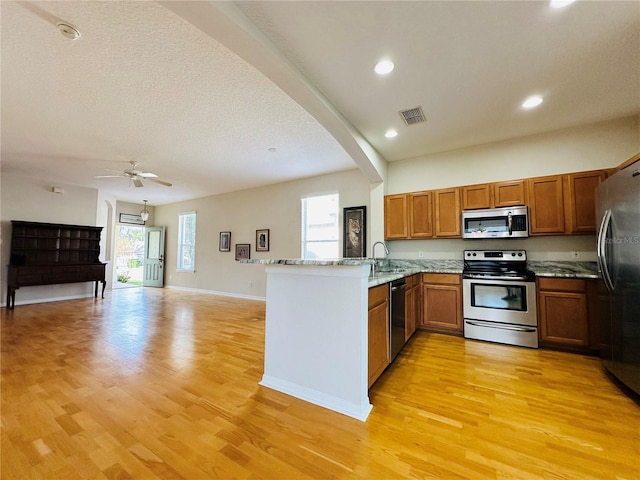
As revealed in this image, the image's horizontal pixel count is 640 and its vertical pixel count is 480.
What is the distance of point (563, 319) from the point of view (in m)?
2.92

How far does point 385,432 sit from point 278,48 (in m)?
2.84

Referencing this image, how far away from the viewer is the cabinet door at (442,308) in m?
3.46

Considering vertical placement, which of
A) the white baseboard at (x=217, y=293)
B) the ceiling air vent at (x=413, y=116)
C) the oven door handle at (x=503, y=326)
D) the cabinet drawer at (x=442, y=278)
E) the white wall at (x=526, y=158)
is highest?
the ceiling air vent at (x=413, y=116)

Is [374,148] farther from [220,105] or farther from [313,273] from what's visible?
[313,273]

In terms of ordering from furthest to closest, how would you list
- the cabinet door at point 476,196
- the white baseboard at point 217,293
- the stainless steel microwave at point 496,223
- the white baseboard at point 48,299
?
the white baseboard at point 217,293 < the white baseboard at point 48,299 < the cabinet door at point 476,196 < the stainless steel microwave at point 496,223

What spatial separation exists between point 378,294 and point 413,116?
2199mm

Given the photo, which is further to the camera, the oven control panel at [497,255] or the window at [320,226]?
the window at [320,226]

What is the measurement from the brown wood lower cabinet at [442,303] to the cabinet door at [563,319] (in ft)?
2.85

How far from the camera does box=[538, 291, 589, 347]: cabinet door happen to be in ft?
9.30

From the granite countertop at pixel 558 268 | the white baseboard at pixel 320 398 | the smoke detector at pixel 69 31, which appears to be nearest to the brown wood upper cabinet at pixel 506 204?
the granite countertop at pixel 558 268

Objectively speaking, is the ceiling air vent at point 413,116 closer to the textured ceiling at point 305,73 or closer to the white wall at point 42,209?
the textured ceiling at point 305,73

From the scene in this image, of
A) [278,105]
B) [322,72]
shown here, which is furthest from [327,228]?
[322,72]

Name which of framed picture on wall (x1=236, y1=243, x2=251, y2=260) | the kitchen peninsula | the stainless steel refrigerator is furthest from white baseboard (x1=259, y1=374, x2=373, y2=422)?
framed picture on wall (x1=236, y1=243, x2=251, y2=260)

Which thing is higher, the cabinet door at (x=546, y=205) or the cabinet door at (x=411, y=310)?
the cabinet door at (x=546, y=205)
